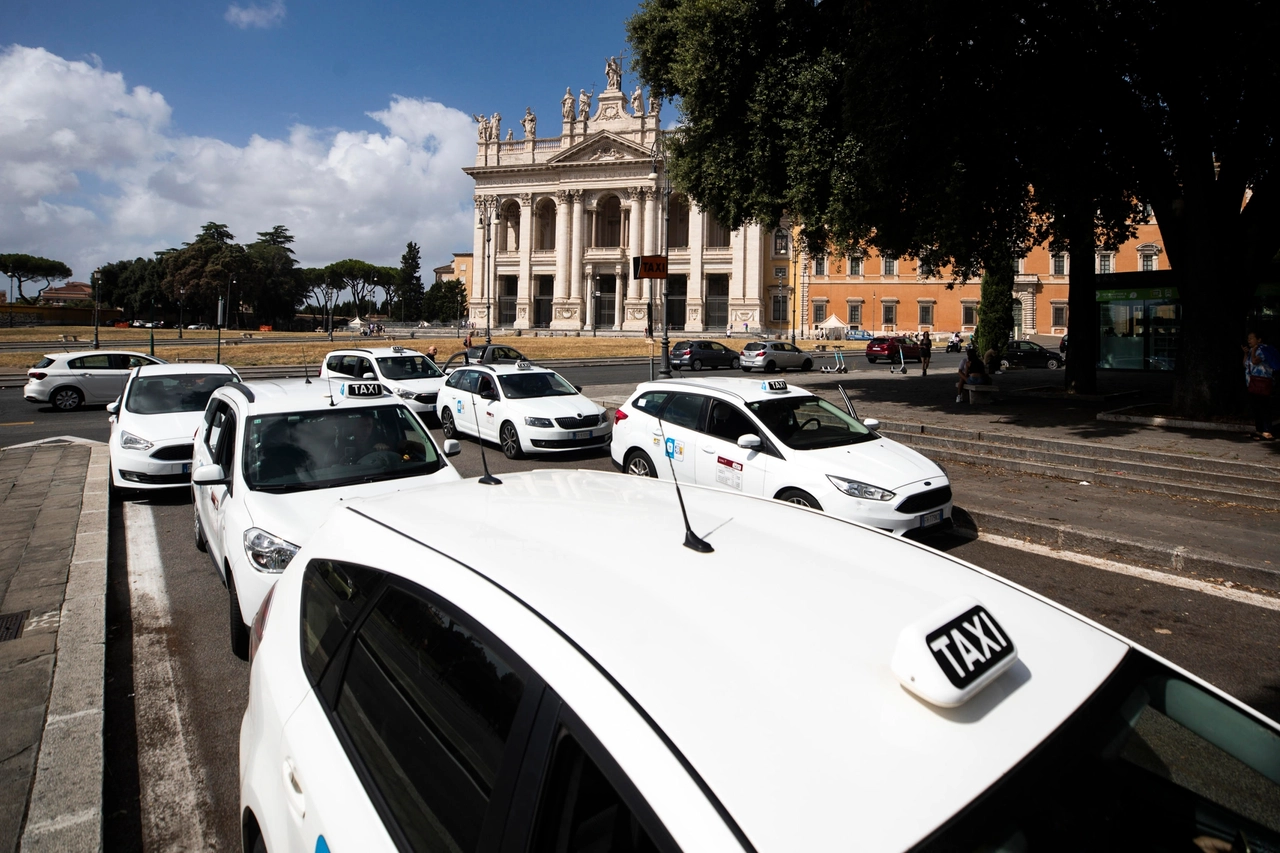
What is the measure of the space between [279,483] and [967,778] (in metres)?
5.14

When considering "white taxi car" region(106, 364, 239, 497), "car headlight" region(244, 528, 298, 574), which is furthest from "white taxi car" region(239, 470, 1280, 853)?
"white taxi car" region(106, 364, 239, 497)

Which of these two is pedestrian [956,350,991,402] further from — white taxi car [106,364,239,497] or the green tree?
Result: the green tree

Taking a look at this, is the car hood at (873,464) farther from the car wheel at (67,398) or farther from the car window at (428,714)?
the car wheel at (67,398)

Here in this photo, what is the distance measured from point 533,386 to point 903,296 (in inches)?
2473

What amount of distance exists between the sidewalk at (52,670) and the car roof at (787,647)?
1905mm

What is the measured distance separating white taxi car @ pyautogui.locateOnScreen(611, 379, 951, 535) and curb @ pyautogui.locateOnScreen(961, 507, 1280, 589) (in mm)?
830

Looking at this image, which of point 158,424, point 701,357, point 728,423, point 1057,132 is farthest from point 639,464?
point 701,357

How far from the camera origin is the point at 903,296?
69875 millimetres

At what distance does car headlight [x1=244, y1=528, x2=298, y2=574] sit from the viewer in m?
4.56

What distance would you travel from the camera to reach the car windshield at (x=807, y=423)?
783 cm

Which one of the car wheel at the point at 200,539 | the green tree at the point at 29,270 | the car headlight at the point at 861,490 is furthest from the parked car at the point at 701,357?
the green tree at the point at 29,270

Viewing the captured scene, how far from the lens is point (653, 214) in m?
73.2

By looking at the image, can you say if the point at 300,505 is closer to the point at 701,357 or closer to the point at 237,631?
the point at 237,631

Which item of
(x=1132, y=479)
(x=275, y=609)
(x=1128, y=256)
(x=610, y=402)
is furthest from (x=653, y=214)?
(x=275, y=609)
